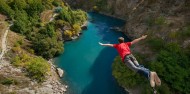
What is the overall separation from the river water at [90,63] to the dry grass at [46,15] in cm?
801

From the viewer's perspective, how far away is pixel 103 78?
53750mm

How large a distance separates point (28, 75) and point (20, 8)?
22799mm

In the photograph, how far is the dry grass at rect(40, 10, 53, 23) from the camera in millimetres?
73531

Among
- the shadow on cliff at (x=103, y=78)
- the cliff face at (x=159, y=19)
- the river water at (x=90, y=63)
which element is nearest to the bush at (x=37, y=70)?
the river water at (x=90, y=63)

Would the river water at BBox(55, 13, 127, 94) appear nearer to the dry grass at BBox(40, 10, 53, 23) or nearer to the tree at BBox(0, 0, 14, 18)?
the dry grass at BBox(40, 10, 53, 23)

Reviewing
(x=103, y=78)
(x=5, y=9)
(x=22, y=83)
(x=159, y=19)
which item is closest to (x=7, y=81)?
(x=22, y=83)

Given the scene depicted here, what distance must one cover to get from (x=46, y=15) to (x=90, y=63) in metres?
22.7

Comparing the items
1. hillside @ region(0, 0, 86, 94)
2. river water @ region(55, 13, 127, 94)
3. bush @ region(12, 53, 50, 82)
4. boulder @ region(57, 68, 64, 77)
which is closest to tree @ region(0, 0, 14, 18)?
hillside @ region(0, 0, 86, 94)

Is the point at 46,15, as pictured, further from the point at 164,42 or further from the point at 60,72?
the point at 164,42

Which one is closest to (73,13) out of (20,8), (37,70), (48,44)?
(20,8)

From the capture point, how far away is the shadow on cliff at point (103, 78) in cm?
5062

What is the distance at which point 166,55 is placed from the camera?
47812mm

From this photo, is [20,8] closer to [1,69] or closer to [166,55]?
[1,69]

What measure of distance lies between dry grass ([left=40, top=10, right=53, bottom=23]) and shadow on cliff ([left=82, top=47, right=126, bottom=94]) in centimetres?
1846
